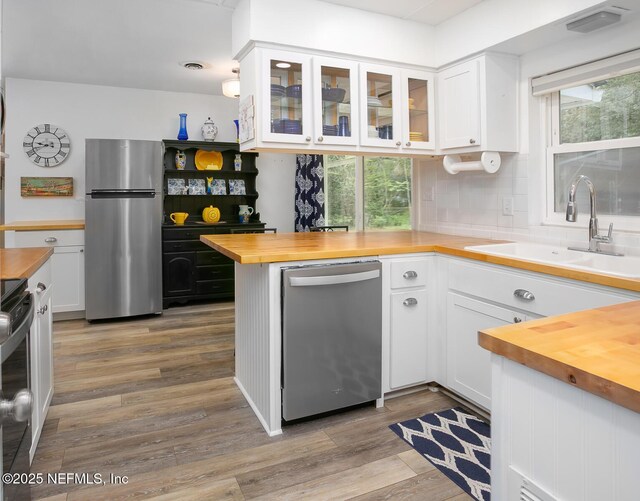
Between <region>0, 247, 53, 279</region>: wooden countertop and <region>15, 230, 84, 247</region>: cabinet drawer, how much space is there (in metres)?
2.10

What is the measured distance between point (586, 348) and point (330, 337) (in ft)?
5.08

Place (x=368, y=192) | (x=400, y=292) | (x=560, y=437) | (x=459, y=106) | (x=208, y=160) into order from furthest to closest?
(x=208, y=160) < (x=368, y=192) < (x=459, y=106) < (x=400, y=292) < (x=560, y=437)

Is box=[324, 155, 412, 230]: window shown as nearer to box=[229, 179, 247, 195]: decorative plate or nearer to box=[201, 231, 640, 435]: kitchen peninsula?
Answer: box=[229, 179, 247, 195]: decorative plate

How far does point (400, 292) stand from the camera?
2547mm

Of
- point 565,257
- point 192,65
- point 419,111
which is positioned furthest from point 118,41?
point 565,257

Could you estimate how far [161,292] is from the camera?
4.71 m

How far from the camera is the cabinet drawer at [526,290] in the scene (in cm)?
181

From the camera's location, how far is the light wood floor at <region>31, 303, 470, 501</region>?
1834 millimetres

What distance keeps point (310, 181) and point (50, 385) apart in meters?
3.95

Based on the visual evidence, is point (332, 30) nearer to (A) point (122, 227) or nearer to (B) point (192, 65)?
(B) point (192, 65)

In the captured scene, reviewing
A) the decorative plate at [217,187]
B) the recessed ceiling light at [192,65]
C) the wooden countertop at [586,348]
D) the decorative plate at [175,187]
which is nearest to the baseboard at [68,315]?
the decorative plate at [175,187]

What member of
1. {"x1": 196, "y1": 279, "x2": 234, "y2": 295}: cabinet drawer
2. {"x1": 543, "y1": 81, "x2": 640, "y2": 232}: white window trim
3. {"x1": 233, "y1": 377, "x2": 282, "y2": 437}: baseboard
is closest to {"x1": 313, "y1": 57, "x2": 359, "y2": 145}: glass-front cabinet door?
{"x1": 543, "y1": 81, "x2": 640, "y2": 232}: white window trim

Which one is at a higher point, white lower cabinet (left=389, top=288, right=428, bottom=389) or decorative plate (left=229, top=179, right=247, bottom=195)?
decorative plate (left=229, top=179, right=247, bottom=195)

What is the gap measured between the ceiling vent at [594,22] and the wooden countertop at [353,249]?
1.24 metres
